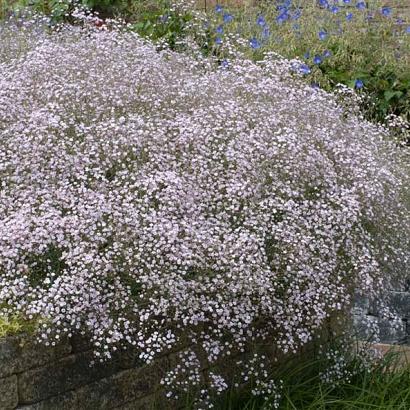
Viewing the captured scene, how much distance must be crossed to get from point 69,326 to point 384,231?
1601mm

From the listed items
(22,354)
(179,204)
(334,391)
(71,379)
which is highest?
(179,204)

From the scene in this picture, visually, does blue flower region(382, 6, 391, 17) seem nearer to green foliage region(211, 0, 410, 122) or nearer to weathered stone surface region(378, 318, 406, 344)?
green foliage region(211, 0, 410, 122)

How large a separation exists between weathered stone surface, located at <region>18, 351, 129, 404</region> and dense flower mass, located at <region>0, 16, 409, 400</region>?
8 centimetres

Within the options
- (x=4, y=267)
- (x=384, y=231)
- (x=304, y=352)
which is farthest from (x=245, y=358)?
(x=4, y=267)

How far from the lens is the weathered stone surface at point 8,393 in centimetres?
305

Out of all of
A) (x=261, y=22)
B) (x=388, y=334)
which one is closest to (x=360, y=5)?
(x=261, y=22)

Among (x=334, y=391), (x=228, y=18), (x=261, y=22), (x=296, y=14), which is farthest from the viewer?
(x=296, y=14)

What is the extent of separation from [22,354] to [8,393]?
141 millimetres

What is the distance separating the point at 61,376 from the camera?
3.22 meters

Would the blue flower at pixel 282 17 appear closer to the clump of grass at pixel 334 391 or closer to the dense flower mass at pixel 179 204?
the dense flower mass at pixel 179 204

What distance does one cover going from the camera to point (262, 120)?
3.95 metres

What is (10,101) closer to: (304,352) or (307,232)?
(307,232)

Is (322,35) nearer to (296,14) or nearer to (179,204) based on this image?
(296,14)

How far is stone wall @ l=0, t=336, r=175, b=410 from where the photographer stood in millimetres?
3078
